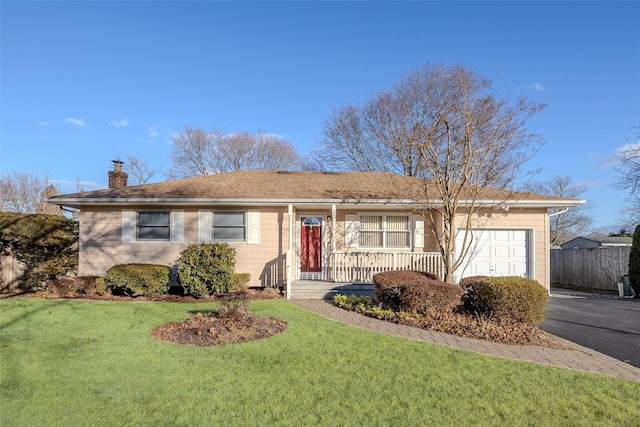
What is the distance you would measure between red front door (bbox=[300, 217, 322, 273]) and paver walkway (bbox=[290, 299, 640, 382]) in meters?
5.06

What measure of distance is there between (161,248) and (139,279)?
5.12ft

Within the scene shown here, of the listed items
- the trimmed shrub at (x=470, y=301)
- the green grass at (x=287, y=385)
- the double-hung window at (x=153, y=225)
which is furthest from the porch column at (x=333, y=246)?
the double-hung window at (x=153, y=225)

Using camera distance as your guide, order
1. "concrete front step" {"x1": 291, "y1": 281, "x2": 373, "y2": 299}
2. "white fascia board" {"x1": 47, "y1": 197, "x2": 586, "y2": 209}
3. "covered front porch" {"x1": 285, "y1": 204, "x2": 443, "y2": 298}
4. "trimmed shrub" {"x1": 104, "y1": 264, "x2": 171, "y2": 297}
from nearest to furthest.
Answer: "trimmed shrub" {"x1": 104, "y1": 264, "x2": 171, "y2": 297} < "concrete front step" {"x1": 291, "y1": 281, "x2": 373, "y2": 299} < "white fascia board" {"x1": 47, "y1": 197, "x2": 586, "y2": 209} < "covered front porch" {"x1": 285, "y1": 204, "x2": 443, "y2": 298}

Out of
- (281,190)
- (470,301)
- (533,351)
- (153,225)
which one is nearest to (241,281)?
(281,190)

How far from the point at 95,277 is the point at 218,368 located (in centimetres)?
814

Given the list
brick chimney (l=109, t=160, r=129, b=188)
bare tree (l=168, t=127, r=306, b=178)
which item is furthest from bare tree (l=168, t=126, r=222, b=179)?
brick chimney (l=109, t=160, r=129, b=188)

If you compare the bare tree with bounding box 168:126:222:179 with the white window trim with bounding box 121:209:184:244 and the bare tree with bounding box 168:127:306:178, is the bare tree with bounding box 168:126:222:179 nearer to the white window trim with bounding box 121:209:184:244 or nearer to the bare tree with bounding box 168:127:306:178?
the bare tree with bounding box 168:127:306:178

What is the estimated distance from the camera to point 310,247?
1273cm

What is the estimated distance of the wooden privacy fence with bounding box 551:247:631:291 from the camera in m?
15.2

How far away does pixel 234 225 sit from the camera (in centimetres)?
1193

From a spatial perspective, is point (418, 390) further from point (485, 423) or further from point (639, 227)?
point (639, 227)

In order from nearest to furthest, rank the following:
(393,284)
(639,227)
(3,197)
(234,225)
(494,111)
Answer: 1. (393,284)
2. (494,111)
3. (234,225)
4. (639,227)
5. (3,197)

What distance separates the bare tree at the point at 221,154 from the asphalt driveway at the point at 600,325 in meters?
25.0

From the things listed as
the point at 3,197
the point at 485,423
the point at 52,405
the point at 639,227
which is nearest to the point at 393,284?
the point at 485,423
